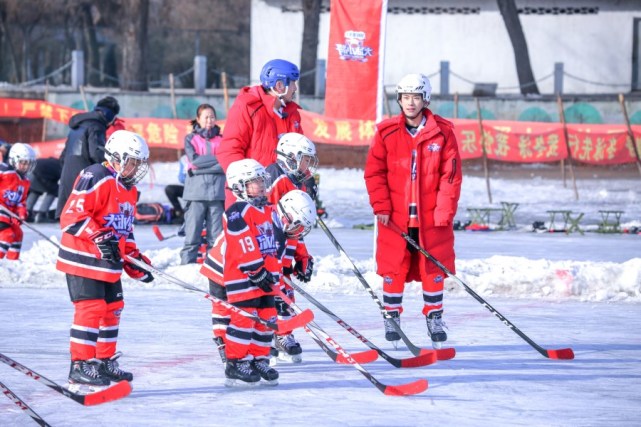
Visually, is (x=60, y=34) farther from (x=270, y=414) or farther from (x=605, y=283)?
(x=270, y=414)

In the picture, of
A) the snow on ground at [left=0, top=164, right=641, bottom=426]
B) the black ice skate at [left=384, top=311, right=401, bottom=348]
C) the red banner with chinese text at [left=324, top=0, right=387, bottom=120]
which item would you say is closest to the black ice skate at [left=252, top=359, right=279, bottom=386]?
the snow on ground at [left=0, top=164, right=641, bottom=426]

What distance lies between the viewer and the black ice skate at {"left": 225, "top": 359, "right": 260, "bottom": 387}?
602 cm

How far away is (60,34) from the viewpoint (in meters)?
45.5

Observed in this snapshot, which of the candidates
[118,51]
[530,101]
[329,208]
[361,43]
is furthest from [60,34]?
[361,43]

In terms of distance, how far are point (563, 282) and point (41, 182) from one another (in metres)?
7.95

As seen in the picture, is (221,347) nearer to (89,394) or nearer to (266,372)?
(266,372)

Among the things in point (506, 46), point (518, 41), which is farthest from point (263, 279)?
point (506, 46)

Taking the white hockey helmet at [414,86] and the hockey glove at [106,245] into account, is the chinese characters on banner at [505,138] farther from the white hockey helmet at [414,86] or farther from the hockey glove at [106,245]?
the hockey glove at [106,245]

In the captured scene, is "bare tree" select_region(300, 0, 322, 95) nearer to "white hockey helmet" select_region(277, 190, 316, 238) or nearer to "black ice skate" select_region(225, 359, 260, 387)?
"white hockey helmet" select_region(277, 190, 316, 238)

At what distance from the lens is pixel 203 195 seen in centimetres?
1070

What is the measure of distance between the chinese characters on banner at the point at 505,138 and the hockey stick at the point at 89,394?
485 inches

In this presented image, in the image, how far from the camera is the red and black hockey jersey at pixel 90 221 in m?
5.98

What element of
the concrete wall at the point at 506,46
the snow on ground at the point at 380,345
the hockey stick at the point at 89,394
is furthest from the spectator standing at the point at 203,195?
the concrete wall at the point at 506,46

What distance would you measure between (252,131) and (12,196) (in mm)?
4493
